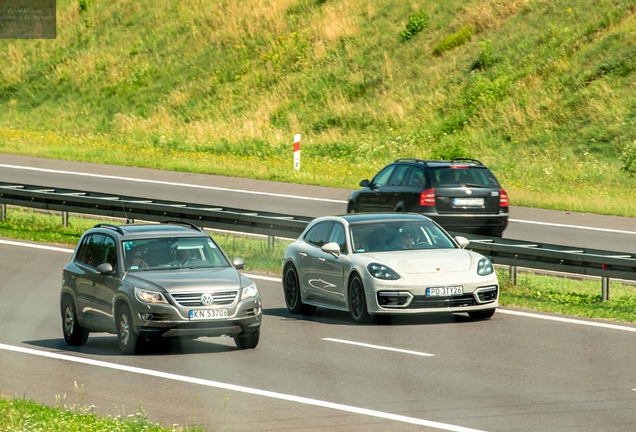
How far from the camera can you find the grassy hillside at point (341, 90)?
35.1 metres

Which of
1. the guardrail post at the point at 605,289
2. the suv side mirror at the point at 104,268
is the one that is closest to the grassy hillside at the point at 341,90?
the guardrail post at the point at 605,289

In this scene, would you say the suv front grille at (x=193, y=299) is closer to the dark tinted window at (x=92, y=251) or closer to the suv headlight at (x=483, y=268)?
the dark tinted window at (x=92, y=251)

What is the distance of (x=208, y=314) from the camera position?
12.7 metres

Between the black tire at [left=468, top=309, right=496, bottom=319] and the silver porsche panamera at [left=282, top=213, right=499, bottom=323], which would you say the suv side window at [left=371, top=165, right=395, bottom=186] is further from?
the black tire at [left=468, top=309, right=496, bottom=319]


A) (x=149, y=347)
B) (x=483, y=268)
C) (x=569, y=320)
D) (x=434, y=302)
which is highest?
(x=483, y=268)

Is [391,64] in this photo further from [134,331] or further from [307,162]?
[134,331]

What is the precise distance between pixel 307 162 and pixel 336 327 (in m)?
22.8

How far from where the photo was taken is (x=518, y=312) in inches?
642

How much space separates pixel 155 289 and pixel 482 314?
4.82m

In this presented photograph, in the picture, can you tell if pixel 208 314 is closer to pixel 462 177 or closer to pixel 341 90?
pixel 462 177

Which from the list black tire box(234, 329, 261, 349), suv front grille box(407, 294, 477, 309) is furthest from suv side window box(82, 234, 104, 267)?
suv front grille box(407, 294, 477, 309)

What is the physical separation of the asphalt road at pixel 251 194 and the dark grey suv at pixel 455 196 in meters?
1.93

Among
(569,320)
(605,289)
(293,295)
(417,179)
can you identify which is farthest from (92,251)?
(417,179)

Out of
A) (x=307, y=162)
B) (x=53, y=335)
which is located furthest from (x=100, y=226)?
(x=307, y=162)
